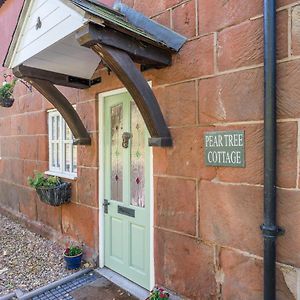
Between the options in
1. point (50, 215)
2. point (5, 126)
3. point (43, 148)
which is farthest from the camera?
point (5, 126)

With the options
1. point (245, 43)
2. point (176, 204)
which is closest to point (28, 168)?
point (176, 204)

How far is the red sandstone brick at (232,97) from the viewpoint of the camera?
2.10 metres

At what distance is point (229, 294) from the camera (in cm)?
230

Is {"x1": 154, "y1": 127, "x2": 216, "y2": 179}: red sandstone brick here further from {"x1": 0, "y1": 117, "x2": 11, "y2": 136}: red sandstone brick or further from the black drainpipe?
{"x1": 0, "y1": 117, "x2": 11, "y2": 136}: red sandstone brick

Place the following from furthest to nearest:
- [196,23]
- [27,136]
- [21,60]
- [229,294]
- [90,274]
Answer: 1. [27,136]
2. [90,274]
3. [21,60]
4. [196,23]
5. [229,294]

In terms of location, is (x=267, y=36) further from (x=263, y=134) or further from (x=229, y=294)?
(x=229, y=294)

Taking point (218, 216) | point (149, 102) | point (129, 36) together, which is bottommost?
point (218, 216)

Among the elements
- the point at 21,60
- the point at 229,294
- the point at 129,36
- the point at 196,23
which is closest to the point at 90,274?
the point at 229,294

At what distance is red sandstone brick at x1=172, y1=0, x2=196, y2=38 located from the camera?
8.37 ft

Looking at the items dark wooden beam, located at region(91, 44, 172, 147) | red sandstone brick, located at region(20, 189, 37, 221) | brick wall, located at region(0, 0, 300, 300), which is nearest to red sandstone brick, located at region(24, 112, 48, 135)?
red sandstone brick, located at region(20, 189, 37, 221)

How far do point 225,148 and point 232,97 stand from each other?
0.42m

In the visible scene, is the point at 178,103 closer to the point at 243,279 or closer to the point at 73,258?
the point at 243,279

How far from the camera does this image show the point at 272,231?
6.30 feet

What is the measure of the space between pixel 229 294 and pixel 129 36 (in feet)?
7.69
